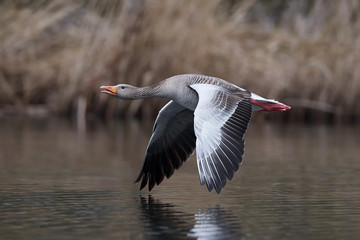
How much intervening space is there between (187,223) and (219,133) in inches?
50.5

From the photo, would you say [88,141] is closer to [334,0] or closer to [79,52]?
[79,52]

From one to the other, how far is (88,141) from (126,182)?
4.65 metres

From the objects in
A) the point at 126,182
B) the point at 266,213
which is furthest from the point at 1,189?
the point at 266,213

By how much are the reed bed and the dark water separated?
459 cm

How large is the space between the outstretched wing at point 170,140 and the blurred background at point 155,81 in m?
0.27

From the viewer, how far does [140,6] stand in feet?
56.5

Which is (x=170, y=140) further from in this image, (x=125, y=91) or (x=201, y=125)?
(x=201, y=125)

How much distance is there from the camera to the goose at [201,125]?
251 inches

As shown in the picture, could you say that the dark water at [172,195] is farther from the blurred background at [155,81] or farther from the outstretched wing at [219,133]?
the outstretched wing at [219,133]

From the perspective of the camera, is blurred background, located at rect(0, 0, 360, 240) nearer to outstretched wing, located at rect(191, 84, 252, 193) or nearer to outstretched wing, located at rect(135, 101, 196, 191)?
outstretched wing, located at rect(135, 101, 196, 191)

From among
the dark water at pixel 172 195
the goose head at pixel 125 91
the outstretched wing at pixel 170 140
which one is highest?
the goose head at pixel 125 91

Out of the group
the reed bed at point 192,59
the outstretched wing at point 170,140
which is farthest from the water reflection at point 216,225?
the reed bed at point 192,59

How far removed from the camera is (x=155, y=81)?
16.8 m

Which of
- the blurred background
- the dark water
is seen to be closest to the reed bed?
the blurred background
